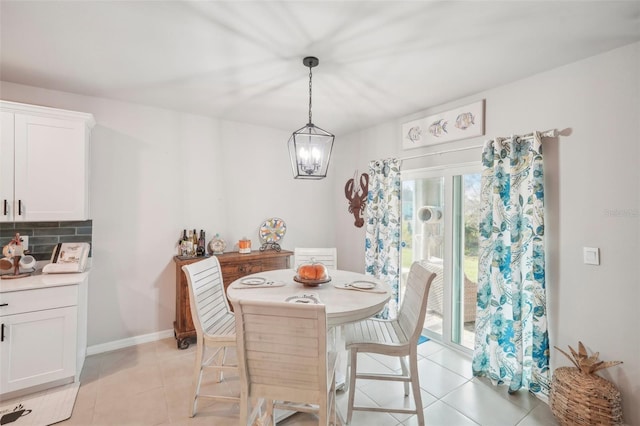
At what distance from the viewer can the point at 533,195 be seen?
7.29ft

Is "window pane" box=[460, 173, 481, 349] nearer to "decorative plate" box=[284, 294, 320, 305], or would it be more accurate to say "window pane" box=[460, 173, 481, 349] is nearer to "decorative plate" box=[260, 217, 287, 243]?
"decorative plate" box=[284, 294, 320, 305]

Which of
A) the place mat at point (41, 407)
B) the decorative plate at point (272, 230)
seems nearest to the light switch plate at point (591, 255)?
the decorative plate at point (272, 230)

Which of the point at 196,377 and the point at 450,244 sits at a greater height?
the point at 450,244

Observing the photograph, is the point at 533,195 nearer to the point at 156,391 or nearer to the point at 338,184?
the point at 338,184

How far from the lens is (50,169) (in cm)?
246

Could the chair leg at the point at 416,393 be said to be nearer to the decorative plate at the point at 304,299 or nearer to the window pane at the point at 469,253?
the decorative plate at the point at 304,299

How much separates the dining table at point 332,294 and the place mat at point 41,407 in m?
1.41

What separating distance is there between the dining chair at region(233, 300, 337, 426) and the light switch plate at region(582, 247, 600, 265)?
2.00 meters

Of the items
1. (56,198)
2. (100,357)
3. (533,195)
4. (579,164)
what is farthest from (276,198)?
(579,164)

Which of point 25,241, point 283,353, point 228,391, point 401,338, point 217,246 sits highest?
point 25,241

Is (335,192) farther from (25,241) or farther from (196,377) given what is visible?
(25,241)

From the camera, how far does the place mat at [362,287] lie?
2.15m

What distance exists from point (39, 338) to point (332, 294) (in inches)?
90.0

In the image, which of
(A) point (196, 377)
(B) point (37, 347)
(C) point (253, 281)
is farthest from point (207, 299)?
(B) point (37, 347)
